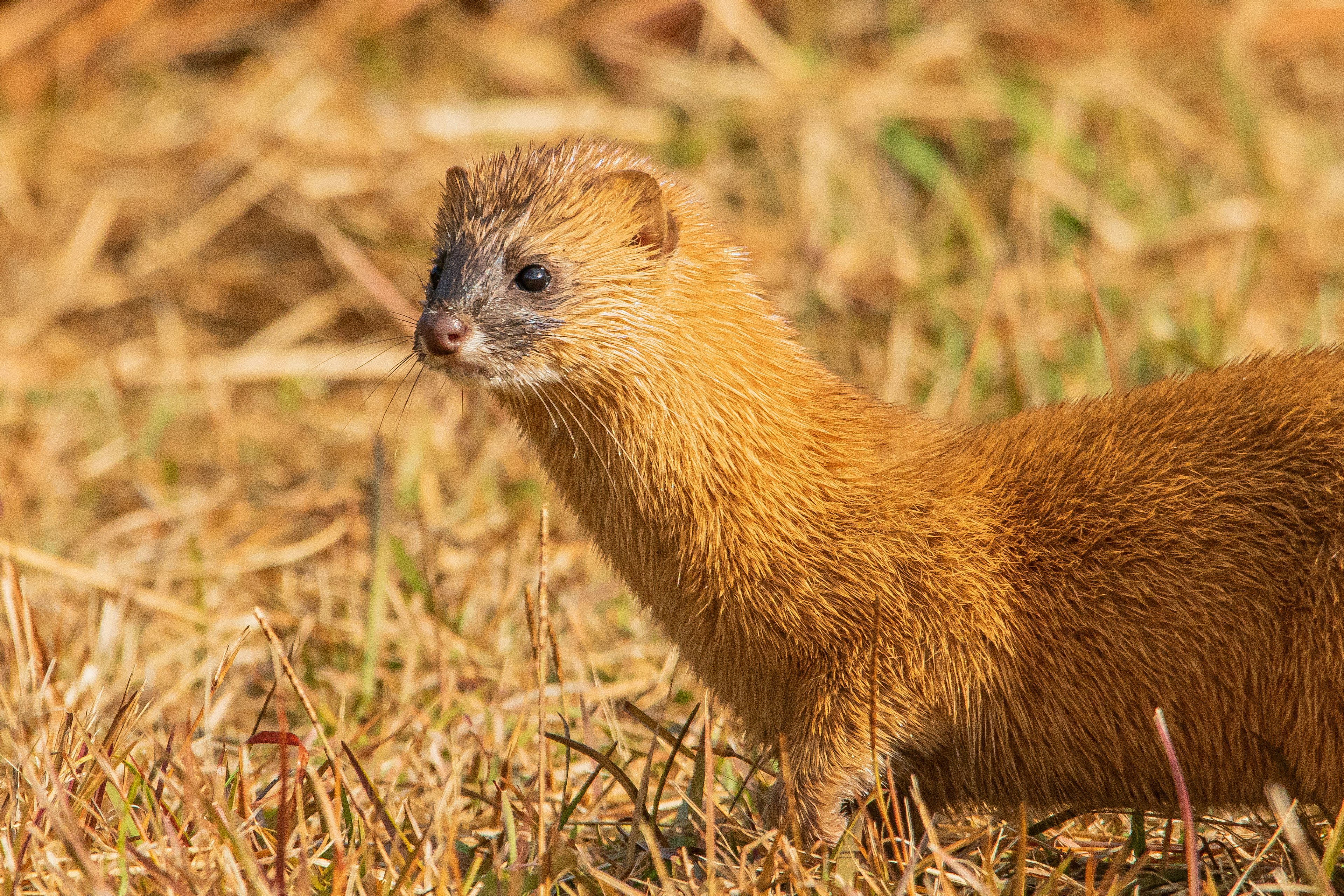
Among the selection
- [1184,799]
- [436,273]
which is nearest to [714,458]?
[436,273]

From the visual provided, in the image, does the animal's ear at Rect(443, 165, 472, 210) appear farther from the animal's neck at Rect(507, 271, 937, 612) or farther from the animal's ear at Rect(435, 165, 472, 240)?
the animal's neck at Rect(507, 271, 937, 612)

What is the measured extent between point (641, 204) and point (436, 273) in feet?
1.81

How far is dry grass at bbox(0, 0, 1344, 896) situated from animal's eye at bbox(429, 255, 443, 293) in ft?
2.59

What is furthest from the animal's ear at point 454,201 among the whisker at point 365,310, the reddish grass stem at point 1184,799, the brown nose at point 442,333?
the whisker at point 365,310

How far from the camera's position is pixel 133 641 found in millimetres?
4426

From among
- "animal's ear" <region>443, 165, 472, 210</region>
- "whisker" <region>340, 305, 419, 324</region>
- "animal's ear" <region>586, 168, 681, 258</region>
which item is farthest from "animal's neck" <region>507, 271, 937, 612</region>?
"whisker" <region>340, 305, 419, 324</region>

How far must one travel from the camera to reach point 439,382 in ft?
20.8

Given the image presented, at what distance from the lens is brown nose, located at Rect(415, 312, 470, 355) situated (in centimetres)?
328

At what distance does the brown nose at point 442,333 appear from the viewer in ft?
10.8

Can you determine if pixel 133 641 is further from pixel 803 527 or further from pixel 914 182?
pixel 914 182

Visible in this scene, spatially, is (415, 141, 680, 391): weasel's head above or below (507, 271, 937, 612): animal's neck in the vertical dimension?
above

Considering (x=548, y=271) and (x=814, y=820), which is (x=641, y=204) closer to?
(x=548, y=271)

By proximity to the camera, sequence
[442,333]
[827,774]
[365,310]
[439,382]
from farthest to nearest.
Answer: [365,310] < [439,382] < [442,333] < [827,774]

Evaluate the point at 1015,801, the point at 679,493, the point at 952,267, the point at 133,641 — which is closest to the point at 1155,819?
the point at 1015,801
